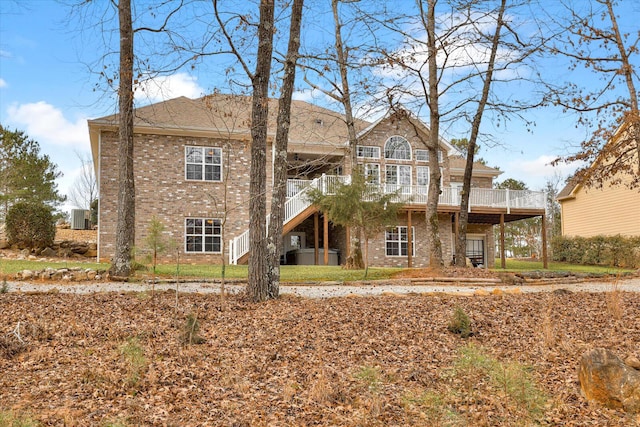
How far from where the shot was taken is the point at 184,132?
21.0m

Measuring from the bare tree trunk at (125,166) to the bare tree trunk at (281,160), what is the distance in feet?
14.2

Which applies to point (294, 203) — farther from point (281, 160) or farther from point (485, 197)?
point (281, 160)

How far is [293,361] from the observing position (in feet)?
19.4

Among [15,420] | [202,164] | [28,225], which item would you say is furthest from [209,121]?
[15,420]

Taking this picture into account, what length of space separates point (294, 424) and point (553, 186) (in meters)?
41.5

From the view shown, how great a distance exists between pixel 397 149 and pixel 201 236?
917 cm

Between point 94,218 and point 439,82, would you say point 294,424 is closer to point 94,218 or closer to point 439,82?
point 439,82

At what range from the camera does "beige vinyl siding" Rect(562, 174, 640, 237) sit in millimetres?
27125

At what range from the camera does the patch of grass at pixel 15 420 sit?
4.00 meters

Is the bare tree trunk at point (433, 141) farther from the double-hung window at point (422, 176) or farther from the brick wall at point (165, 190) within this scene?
the double-hung window at point (422, 176)

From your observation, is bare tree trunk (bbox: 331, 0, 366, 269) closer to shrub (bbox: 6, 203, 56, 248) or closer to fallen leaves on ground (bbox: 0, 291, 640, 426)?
fallen leaves on ground (bbox: 0, 291, 640, 426)

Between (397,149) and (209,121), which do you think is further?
(397,149)

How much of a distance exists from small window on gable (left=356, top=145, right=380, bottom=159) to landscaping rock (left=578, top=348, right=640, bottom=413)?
19.4 metres

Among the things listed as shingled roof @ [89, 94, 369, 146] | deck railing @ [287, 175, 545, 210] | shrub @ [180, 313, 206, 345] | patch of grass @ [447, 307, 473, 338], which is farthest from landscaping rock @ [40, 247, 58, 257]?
patch of grass @ [447, 307, 473, 338]
